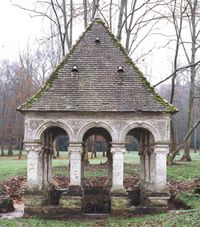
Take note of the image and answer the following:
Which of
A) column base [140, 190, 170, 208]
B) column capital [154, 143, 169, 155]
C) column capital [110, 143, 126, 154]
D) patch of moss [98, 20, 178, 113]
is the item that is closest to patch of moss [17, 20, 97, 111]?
patch of moss [98, 20, 178, 113]

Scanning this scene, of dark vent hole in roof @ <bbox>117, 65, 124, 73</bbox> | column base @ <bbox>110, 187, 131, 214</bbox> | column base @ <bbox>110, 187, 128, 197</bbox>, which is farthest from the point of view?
dark vent hole in roof @ <bbox>117, 65, 124, 73</bbox>

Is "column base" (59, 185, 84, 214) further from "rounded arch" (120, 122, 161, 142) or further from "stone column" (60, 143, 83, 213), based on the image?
"rounded arch" (120, 122, 161, 142)

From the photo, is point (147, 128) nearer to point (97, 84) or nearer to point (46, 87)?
point (97, 84)

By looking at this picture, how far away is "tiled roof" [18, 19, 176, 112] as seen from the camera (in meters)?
13.6

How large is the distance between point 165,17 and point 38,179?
51.5ft

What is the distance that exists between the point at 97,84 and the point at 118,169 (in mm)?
2807

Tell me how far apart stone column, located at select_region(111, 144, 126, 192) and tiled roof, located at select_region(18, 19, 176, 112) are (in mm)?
1201

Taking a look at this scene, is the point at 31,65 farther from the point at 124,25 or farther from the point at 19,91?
the point at 124,25

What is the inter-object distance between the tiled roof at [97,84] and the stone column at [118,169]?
1.20 metres

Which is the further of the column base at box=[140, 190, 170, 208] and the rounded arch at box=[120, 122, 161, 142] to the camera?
the rounded arch at box=[120, 122, 161, 142]

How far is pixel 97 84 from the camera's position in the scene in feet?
46.7

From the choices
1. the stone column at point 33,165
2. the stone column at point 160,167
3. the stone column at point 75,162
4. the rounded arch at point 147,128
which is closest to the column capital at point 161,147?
the stone column at point 160,167

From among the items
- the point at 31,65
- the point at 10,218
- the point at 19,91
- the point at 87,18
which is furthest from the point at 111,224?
the point at 31,65

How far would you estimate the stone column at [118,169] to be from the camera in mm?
13523
